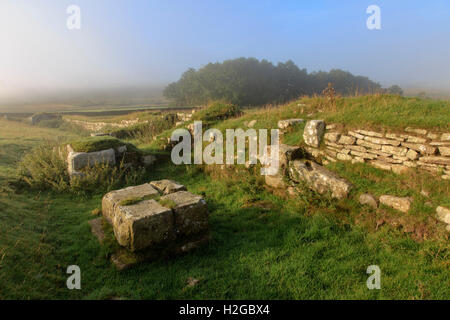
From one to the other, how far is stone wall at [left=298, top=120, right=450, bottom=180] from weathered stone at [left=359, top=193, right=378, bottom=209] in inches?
35.7

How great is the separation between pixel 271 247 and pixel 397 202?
8.20 feet

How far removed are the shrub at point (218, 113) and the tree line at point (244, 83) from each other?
2704 cm

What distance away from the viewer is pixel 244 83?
41.1 metres

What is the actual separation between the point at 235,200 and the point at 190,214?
2.03 metres

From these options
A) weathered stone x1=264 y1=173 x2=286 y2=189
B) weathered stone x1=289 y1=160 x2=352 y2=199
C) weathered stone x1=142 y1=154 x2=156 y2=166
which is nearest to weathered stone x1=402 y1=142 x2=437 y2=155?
weathered stone x1=289 y1=160 x2=352 y2=199

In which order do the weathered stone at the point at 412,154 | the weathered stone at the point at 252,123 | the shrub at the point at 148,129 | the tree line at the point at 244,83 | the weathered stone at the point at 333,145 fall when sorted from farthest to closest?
1. the tree line at the point at 244,83
2. the shrub at the point at 148,129
3. the weathered stone at the point at 252,123
4. the weathered stone at the point at 333,145
5. the weathered stone at the point at 412,154

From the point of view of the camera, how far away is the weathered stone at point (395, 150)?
16.5ft

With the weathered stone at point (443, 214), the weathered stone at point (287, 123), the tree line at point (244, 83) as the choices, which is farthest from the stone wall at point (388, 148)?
the tree line at point (244, 83)

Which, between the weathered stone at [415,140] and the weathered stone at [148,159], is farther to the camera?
the weathered stone at [148,159]

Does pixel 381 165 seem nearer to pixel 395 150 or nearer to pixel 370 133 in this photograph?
A: pixel 395 150

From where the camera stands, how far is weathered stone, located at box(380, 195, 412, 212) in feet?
14.3

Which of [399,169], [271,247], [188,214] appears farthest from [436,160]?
[188,214]

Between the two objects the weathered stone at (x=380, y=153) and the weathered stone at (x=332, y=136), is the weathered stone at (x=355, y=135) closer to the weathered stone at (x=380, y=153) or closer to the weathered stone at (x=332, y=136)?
the weathered stone at (x=332, y=136)
